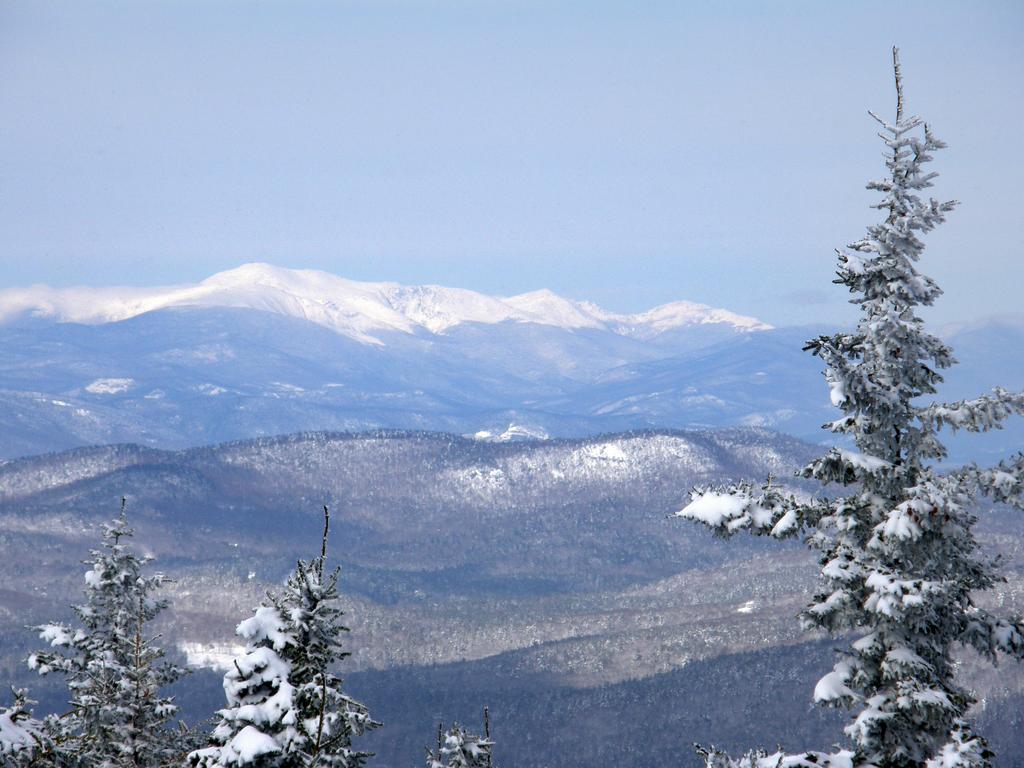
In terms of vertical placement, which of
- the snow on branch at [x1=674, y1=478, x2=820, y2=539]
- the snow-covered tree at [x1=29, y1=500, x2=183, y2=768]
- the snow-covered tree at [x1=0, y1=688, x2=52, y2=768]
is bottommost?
the snow-covered tree at [x1=29, y1=500, x2=183, y2=768]

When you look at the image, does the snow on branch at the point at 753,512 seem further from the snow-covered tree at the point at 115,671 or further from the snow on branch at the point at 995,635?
the snow-covered tree at the point at 115,671

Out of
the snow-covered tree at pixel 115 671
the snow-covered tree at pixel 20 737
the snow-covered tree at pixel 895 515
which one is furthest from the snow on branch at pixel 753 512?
the snow-covered tree at pixel 115 671

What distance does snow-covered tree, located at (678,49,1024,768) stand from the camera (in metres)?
21.6

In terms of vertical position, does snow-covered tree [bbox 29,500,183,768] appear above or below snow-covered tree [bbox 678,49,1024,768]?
below

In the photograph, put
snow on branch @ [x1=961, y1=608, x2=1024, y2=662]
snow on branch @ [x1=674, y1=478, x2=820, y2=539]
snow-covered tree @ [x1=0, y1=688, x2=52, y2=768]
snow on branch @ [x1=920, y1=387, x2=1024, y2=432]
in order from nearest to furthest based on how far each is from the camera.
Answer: snow on branch @ [x1=920, y1=387, x2=1024, y2=432] < snow on branch @ [x1=961, y1=608, x2=1024, y2=662] < snow on branch @ [x1=674, y1=478, x2=820, y2=539] < snow-covered tree @ [x1=0, y1=688, x2=52, y2=768]

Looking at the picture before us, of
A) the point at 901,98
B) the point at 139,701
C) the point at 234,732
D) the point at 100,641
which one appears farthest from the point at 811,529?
the point at 100,641

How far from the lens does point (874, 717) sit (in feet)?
71.1

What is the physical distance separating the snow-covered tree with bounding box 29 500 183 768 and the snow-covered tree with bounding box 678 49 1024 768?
69.3 feet

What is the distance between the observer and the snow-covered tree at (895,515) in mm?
21562

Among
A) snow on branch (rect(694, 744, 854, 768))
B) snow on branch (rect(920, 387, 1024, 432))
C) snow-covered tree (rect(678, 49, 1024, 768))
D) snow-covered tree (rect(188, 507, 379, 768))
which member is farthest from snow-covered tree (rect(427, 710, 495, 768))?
snow on branch (rect(920, 387, 1024, 432))

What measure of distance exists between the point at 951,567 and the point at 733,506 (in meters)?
4.49

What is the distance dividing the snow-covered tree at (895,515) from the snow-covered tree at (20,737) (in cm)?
1454

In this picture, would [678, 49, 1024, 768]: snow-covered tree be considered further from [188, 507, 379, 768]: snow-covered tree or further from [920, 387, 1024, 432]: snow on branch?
[188, 507, 379, 768]: snow-covered tree

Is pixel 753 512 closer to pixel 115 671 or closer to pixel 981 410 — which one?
pixel 981 410
